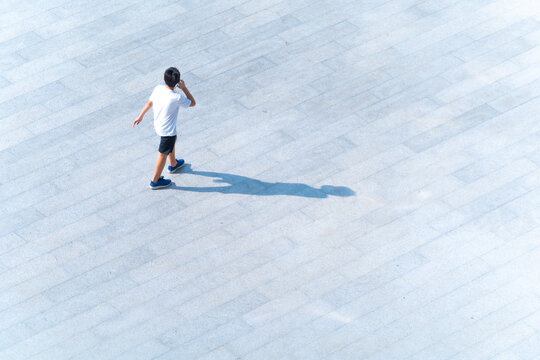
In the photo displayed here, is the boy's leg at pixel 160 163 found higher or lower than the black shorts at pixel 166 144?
lower

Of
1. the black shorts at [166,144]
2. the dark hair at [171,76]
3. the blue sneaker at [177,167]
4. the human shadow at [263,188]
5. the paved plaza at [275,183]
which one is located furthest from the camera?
the blue sneaker at [177,167]

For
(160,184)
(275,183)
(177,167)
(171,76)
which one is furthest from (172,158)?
(275,183)

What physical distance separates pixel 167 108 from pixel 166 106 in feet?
0.08

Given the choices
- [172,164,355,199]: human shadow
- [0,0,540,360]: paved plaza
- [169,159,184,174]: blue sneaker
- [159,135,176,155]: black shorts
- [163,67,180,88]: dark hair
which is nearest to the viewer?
[0,0,540,360]: paved plaza

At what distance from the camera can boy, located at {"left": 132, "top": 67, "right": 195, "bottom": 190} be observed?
30.1 ft

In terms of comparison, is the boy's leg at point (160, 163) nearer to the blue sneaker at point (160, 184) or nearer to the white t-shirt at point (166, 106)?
the blue sneaker at point (160, 184)

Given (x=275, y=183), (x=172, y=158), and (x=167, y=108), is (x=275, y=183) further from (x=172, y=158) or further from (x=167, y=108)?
(x=167, y=108)

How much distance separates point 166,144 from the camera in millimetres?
9414

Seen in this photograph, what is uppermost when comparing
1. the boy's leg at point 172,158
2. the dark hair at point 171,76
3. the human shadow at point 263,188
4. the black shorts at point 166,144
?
the dark hair at point 171,76

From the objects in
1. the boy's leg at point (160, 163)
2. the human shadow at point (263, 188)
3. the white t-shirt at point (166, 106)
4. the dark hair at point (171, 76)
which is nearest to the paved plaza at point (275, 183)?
the human shadow at point (263, 188)

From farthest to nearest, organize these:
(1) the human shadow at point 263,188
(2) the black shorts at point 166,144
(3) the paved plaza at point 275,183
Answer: (1) the human shadow at point 263,188
(2) the black shorts at point 166,144
(3) the paved plaza at point 275,183

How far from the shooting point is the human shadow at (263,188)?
379 inches

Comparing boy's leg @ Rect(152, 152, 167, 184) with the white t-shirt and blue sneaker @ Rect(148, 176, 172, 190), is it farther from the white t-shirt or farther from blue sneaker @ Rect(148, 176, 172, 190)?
the white t-shirt

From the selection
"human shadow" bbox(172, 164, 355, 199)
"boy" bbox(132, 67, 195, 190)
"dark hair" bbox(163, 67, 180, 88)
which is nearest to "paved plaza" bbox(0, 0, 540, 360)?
"human shadow" bbox(172, 164, 355, 199)
